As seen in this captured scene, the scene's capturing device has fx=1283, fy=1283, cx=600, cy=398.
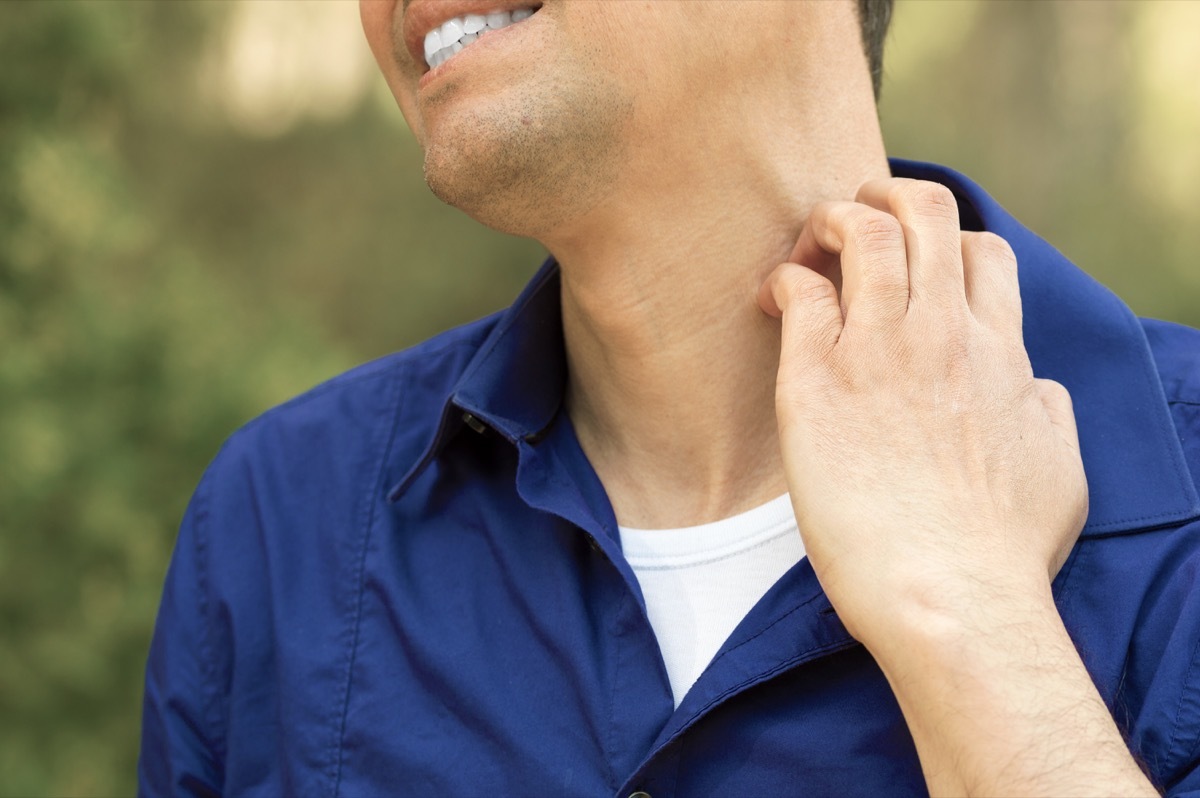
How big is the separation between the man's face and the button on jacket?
0.29m

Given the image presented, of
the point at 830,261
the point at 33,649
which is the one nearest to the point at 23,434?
the point at 33,649

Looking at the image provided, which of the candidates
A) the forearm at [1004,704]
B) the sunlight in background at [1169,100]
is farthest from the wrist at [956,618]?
the sunlight in background at [1169,100]

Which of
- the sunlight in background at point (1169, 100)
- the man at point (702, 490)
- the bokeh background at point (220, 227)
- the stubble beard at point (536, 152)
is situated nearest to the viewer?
the man at point (702, 490)

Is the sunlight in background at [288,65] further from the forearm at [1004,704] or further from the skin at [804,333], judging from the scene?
the forearm at [1004,704]

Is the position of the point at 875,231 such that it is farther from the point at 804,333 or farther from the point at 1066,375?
the point at 1066,375

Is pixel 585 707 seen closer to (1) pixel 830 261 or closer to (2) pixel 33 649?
(1) pixel 830 261

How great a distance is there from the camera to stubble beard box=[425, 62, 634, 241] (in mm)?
1452

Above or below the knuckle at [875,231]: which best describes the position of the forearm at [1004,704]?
below

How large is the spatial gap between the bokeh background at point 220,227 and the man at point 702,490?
4.86 ft

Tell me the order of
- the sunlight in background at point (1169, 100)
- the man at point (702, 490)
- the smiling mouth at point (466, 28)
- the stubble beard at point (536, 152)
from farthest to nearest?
the sunlight in background at point (1169, 100)
the smiling mouth at point (466, 28)
the stubble beard at point (536, 152)
the man at point (702, 490)

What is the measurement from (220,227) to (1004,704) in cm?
472

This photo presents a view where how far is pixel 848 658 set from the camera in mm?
1335

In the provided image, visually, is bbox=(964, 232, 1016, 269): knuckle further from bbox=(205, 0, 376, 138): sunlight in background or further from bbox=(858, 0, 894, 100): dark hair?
bbox=(205, 0, 376, 138): sunlight in background

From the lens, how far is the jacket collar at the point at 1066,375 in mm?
1340
